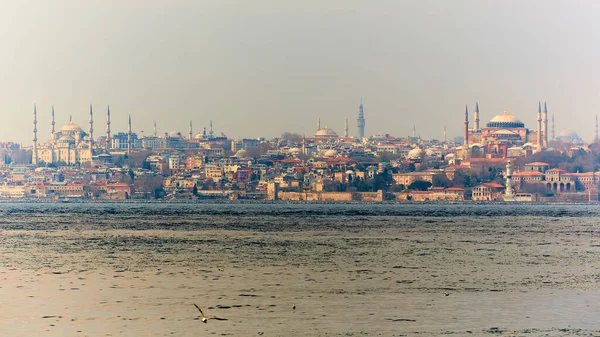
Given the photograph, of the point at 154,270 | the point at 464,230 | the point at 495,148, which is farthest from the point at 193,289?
the point at 495,148

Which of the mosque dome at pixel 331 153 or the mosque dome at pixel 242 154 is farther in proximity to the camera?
the mosque dome at pixel 331 153

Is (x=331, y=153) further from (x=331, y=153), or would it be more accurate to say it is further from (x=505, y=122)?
(x=505, y=122)

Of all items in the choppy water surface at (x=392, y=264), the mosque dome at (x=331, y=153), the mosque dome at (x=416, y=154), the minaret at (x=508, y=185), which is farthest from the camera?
the mosque dome at (x=331, y=153)

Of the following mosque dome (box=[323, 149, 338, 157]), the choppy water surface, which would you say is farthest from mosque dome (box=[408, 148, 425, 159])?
the choppy water surface

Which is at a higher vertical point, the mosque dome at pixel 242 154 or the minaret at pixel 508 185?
the mosque dome at pixel 242 154

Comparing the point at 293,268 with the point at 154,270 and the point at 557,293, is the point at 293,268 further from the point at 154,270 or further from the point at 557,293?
the point at 557,293

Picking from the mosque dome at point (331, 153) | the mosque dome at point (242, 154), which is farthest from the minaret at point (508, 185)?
the mosque dome at point (242, 154)

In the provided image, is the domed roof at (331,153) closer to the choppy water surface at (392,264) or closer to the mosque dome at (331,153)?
the mosque dome at (331,153)

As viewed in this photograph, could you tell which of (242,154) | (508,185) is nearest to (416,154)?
(242,154)
